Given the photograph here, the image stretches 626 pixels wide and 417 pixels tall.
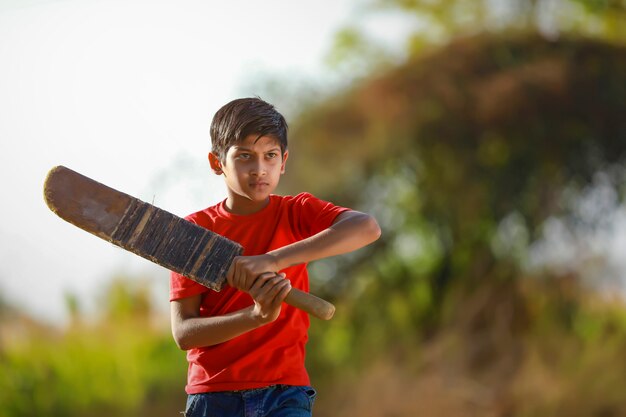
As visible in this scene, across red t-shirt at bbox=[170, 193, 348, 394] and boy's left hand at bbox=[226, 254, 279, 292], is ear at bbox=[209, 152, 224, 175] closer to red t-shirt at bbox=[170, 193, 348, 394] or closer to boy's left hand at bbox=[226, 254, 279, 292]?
red t-shirt at bbox=[170, 193, 348, 394]

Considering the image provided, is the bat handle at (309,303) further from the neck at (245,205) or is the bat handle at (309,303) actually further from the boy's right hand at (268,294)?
the neck at (245,205)

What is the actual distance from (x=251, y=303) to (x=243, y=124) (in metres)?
0.42

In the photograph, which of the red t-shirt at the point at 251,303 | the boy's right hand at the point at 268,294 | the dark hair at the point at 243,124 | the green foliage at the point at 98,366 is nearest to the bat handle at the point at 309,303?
the boy's right hand at the point at 268,294

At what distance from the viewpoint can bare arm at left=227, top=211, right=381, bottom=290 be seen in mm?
1895

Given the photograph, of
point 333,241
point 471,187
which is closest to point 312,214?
point 333,241

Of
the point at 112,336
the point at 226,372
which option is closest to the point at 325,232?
the point at 226,372

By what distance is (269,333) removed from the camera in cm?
203

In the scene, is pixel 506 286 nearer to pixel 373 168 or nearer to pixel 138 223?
pixel 373 168

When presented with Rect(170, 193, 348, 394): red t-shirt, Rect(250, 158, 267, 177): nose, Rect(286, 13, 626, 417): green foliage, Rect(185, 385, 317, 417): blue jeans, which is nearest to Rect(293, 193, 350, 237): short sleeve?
Rect(170, 193, 348, 394): red t-shirt

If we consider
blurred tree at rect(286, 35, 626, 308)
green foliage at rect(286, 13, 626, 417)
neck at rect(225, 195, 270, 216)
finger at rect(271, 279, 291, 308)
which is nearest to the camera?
finger at rect(271, 279, 291, 308)

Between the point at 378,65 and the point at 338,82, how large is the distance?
29cm

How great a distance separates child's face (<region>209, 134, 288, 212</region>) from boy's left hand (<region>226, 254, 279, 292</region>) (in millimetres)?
200

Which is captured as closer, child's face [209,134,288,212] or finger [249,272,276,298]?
finger [249,272,276,298]

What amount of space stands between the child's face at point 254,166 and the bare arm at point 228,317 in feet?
0.82
